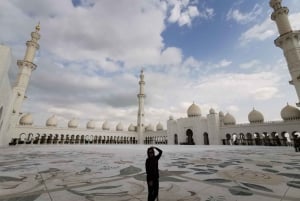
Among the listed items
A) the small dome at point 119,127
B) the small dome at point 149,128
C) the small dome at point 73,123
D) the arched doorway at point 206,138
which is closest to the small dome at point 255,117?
the arched doorway at point 206,138

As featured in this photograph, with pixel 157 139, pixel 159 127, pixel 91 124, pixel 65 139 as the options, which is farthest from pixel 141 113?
pixel 65 139

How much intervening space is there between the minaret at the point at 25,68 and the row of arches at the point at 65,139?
333 inches

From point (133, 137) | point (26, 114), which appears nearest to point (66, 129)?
point (26, 114)

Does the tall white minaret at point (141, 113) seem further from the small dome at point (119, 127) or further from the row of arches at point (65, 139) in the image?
the small dome at point (119, 127)

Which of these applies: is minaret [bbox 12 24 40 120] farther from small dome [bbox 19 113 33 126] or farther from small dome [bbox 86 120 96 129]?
small dome [bbox 86 120 96 129]

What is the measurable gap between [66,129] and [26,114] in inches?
310

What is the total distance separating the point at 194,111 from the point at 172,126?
5.87 m

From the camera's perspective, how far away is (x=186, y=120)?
110 feet

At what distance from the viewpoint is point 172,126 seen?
3631 centimetres

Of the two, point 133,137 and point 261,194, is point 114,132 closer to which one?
point 133,137

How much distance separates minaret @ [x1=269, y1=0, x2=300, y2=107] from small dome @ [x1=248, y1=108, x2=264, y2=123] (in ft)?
26.3

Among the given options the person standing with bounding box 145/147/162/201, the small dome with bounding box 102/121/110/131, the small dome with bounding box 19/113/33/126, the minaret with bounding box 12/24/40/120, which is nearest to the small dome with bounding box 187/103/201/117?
the small dome with bounding box 102/121/110/131

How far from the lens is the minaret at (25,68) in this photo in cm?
2314

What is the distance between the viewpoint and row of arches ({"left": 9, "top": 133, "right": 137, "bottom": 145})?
3222 centimetres
